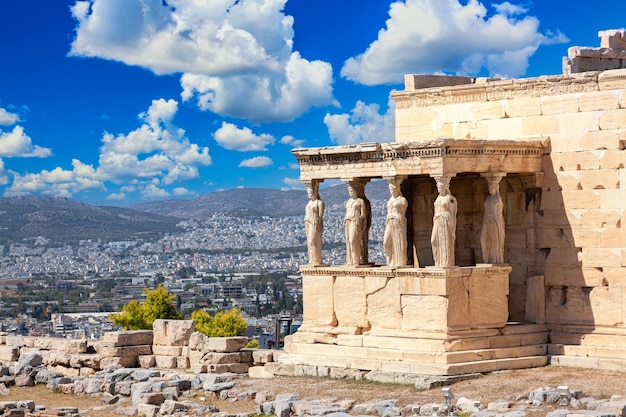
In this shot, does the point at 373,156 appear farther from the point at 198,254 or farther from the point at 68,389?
the point at 198,254

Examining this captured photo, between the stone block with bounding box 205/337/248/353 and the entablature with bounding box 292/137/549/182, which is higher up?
the entablature with bounding box 292/137/549/182

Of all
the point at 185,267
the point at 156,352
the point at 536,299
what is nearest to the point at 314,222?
the point at 536,299

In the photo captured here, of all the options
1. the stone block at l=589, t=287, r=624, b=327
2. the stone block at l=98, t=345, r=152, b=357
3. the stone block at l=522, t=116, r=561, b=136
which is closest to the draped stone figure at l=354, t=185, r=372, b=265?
the stone block at l=522, t=116, r=561, b=136

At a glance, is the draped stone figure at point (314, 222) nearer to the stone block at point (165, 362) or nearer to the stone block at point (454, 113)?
the stone block at point (454, 113)

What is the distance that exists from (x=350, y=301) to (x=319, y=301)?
717 mm

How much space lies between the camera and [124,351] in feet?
86.4

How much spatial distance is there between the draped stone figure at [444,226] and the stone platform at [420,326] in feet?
0.79

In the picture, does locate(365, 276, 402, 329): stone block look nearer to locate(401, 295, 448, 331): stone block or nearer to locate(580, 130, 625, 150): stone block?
locate(401, 295, 448, 331): stone block

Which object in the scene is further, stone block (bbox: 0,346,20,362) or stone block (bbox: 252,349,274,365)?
stone block (bbox: 0,346,20,362)

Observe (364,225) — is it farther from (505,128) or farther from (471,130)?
(505,128)

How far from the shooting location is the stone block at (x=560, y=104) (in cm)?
2247

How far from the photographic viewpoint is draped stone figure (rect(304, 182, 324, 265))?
2386cm

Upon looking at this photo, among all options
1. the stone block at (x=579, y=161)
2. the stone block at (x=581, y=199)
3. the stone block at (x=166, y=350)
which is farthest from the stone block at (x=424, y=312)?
the stone block at (x=166, y=350)

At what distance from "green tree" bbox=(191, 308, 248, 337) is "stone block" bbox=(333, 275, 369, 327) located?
17.1 metres
